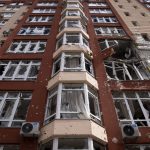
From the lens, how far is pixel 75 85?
42.8 ft

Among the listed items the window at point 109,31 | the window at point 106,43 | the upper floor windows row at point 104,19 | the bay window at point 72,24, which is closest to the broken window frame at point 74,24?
the bay window at point 72,24

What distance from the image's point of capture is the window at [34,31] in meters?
20.9

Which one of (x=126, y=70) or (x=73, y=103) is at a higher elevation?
(x=126, y=70)

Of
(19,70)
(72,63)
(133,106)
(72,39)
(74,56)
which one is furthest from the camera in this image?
(72,39)

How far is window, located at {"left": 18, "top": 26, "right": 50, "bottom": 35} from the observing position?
20.9m

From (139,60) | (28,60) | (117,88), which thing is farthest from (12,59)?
(139,60)

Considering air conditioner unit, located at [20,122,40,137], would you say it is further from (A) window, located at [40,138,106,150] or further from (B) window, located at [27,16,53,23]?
(B) window, located at [27,16,53,23]

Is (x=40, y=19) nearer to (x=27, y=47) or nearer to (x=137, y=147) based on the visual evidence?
(x=27, y=47)

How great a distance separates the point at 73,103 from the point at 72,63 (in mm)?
3644

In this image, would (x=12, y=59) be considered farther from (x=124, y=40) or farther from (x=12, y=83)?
(x=124, y=40)

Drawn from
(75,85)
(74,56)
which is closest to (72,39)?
(74,56)

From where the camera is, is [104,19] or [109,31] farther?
[104,19]

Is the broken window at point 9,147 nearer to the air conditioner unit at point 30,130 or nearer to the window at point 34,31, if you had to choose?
the air conditioner unit at point 30,130

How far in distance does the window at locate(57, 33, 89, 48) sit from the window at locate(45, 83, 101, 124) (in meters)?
5.17
